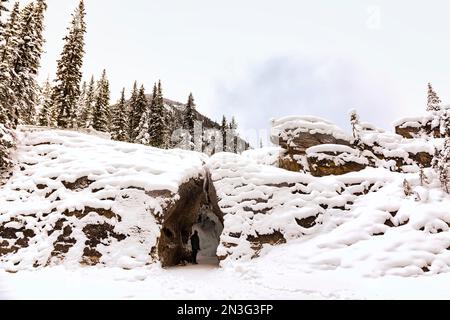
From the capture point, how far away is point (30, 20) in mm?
28422

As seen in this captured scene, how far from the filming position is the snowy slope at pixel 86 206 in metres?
13.1

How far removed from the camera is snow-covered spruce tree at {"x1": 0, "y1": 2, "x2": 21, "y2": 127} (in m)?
21.8

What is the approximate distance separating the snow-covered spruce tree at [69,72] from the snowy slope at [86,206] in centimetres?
2298

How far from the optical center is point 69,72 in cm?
3869

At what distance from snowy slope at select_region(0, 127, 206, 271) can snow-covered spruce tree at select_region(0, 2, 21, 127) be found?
21.2ft

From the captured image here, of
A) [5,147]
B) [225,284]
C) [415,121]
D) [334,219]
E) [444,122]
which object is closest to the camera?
[225,284]

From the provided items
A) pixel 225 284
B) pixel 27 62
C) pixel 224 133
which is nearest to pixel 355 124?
pixel 225 284

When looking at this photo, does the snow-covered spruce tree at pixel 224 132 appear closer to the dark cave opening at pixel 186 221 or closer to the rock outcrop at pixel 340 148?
the rock outcrop at pixel 340 148

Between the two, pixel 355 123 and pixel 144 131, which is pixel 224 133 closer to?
pixel 144 131

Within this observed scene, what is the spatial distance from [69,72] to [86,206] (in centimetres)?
2968

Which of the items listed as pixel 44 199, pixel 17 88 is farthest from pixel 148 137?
pixel 44 199

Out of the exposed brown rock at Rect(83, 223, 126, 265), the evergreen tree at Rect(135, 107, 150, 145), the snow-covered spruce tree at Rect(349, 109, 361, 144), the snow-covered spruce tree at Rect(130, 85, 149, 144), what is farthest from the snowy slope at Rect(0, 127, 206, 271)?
the snow-covered spruce tree at Rect(130, 85, 149, 144)

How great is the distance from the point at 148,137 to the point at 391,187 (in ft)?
121
